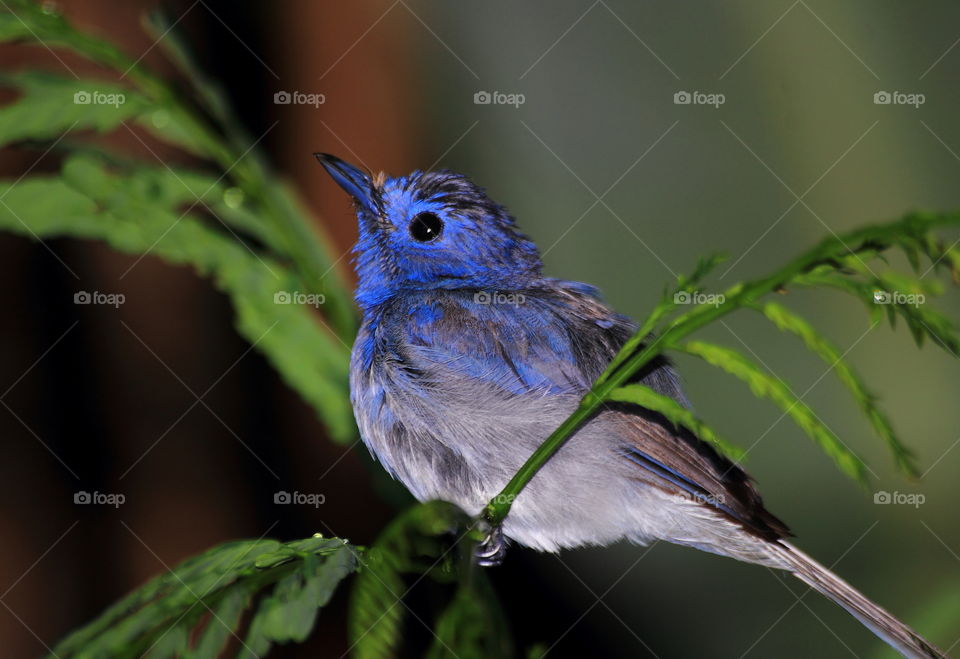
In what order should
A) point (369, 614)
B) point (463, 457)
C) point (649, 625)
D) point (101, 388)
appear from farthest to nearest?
point (649, 625) → point (101, 388) → point (463, 457) → point (369, 614)

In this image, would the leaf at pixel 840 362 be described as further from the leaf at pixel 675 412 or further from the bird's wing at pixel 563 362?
the bird's wing at pixel 563 362

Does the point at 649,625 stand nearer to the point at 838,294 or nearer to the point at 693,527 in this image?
the point at 693,527

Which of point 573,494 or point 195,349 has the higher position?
point 195,349

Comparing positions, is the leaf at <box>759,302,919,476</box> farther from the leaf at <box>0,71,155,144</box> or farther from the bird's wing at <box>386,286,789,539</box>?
the bird's wing at <box>386,286,789,539</box>

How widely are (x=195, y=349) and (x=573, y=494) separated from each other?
5.47ft

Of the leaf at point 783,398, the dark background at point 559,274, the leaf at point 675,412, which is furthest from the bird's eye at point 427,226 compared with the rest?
the leaf at point 783,398

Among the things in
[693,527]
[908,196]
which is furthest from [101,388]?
[908,196]

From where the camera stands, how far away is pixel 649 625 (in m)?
3.65

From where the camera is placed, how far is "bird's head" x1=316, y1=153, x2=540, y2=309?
2803 millimetres

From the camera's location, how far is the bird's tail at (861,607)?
209 centimetres

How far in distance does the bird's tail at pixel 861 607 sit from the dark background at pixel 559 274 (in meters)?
1.10

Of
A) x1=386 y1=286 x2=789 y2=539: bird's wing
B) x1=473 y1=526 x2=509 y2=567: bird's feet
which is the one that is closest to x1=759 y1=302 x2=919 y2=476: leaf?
x1=386 y1=286 x2=789 y2=539: bird's wing

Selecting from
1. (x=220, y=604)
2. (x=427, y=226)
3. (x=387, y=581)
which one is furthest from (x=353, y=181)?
(x=387, y=581)

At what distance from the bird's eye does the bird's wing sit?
0.25 metres
